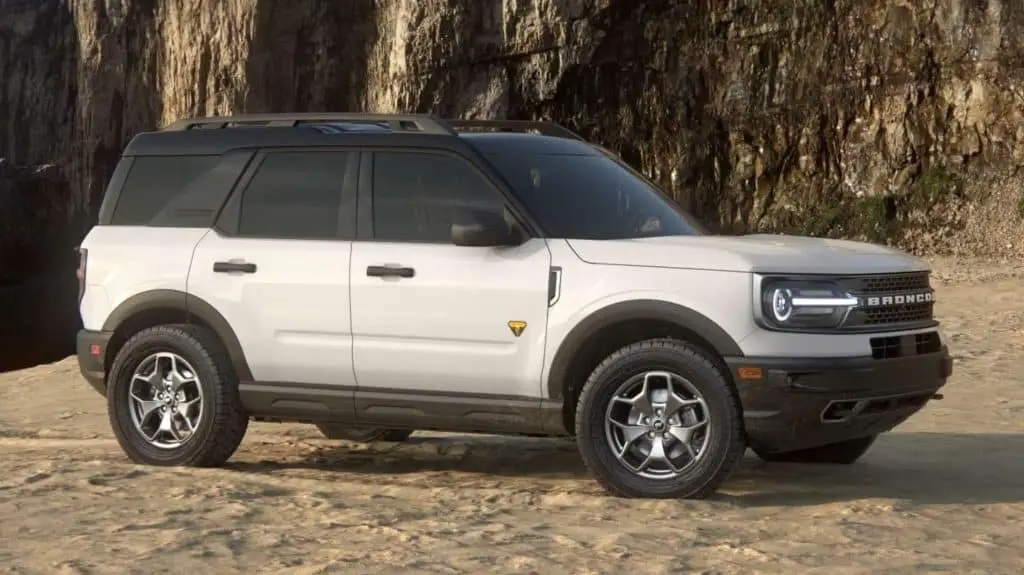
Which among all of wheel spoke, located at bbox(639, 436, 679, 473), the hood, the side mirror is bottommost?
wheel spoke, located at bbox(639, 436, 679, 473)

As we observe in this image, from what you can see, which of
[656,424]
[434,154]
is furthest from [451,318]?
[656,424]

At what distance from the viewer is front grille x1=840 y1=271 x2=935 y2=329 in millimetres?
6527

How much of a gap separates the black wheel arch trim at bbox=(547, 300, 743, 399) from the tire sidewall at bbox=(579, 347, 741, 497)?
0.38 ft

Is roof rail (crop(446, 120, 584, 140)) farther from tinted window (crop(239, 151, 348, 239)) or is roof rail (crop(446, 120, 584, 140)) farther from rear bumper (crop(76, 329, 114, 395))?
rear bumper (crop(76, 329, 114, 395))

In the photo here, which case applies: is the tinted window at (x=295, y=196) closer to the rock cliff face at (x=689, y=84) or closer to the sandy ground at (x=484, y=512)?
the sandy ground at (x=484, y=512)

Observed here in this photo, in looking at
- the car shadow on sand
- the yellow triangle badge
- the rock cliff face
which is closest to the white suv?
the yellow triangle badge

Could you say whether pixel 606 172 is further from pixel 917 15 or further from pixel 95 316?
pixel 917 15

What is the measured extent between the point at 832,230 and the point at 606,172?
20.5 meters

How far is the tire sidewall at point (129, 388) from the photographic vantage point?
25.3ft

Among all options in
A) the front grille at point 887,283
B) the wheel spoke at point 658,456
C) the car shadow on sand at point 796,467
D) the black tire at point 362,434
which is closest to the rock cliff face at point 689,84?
the car shadow on sand at point 796,467

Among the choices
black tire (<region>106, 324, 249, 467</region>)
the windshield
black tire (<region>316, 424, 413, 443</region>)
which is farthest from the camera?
black tire (<region>316, 424, 413, 443</region>)

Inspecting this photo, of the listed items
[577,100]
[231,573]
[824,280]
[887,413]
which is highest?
[577,100]

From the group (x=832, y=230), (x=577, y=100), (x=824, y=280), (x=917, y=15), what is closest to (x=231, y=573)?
(x=824, y=280)

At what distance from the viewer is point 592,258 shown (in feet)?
22.4
